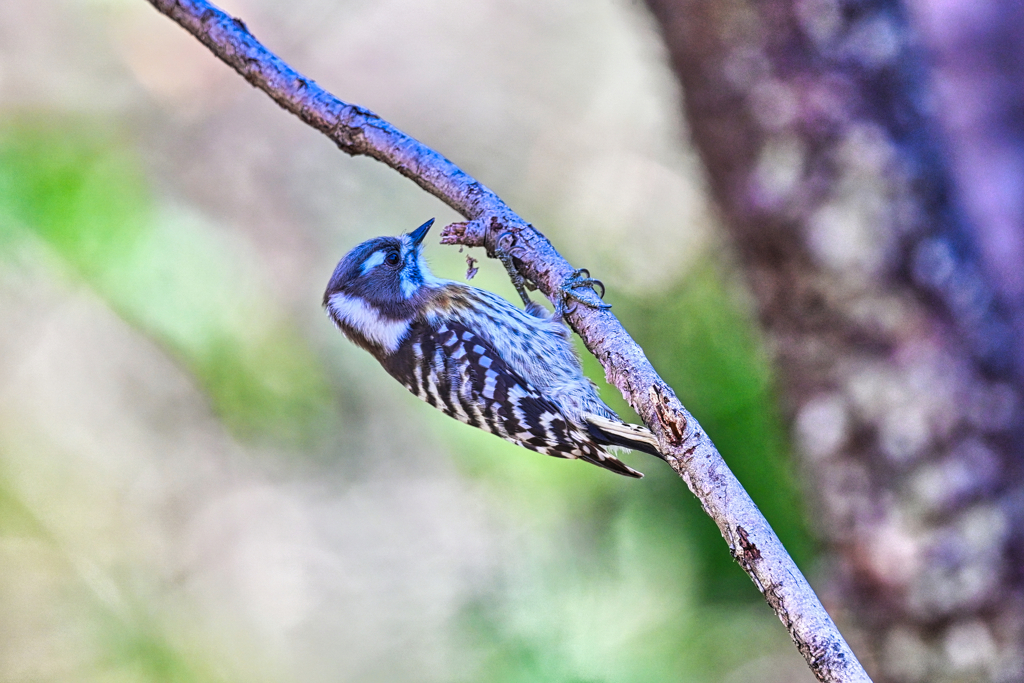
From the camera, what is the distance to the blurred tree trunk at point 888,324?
229 cm

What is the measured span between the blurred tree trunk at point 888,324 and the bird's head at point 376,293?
113cm

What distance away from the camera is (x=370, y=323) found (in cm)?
245

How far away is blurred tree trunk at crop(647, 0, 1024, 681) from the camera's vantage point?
2.29 m

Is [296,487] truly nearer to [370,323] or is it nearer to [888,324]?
[370,323]

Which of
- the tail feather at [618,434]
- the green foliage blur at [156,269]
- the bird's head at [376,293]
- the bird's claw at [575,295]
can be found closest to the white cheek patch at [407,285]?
the bird's head at [376,293]

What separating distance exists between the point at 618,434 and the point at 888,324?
936 millimetres

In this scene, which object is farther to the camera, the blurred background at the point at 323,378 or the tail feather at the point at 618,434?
the blurred background at the point at 323,378

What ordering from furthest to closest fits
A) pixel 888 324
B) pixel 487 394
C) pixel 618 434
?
pixel 888 324 → pixel 487 394 → pixel 618 434

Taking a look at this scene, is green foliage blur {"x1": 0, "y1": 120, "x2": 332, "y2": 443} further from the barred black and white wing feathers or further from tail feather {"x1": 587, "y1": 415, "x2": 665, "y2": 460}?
tail feather {"x1": 587, "y1": 415, "x2": 665, "y2": 460}

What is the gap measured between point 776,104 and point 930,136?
18.5 inches

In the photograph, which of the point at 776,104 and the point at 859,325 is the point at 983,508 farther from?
the point at 776,104

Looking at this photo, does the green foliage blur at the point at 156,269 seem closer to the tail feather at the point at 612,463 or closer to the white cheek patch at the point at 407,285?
the white cheek patch at the point at 407,285

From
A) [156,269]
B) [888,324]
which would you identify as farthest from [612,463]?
[156,269]

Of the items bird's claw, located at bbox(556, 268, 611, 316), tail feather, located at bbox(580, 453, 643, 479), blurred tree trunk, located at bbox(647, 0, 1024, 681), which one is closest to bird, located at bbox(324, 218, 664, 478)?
tail feather, located at bbox(580, 453, 643, 479)
